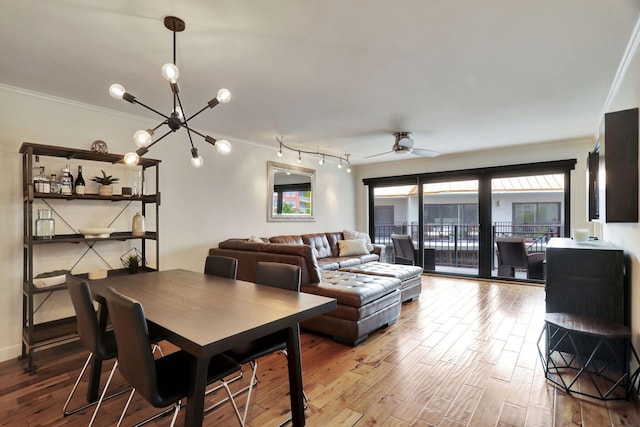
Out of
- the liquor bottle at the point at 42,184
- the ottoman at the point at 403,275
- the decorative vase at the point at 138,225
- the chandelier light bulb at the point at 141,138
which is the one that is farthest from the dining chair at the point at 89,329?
Answer: the ottoman at the point at 403,275

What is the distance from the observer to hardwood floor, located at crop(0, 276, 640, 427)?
2045 millimetres

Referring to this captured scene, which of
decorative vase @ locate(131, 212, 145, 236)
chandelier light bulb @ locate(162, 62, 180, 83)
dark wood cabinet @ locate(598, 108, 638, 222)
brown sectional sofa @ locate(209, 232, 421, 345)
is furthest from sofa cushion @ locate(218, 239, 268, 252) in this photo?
dark wood cabinet @ locate(598, 108, 638, 222)

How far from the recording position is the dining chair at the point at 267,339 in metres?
2.02

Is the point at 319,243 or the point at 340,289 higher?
the point at 319,243

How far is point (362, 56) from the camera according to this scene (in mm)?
2473

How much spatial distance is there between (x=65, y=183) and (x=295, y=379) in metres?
2.85

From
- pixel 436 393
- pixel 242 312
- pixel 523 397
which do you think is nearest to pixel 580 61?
pixel 523 397

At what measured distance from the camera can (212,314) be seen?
169 cm

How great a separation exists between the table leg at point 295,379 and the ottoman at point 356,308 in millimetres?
1300

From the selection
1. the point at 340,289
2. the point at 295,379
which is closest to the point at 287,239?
the point at 340,289

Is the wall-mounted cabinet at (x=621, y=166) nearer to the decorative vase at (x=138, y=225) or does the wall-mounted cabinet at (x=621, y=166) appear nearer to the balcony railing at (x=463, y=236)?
the balcony railing at (x=463, y=236)

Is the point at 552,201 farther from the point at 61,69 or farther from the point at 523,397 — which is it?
the point at 61,69

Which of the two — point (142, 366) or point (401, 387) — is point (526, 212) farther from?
point (142, 366)

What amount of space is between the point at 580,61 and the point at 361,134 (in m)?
2.68
